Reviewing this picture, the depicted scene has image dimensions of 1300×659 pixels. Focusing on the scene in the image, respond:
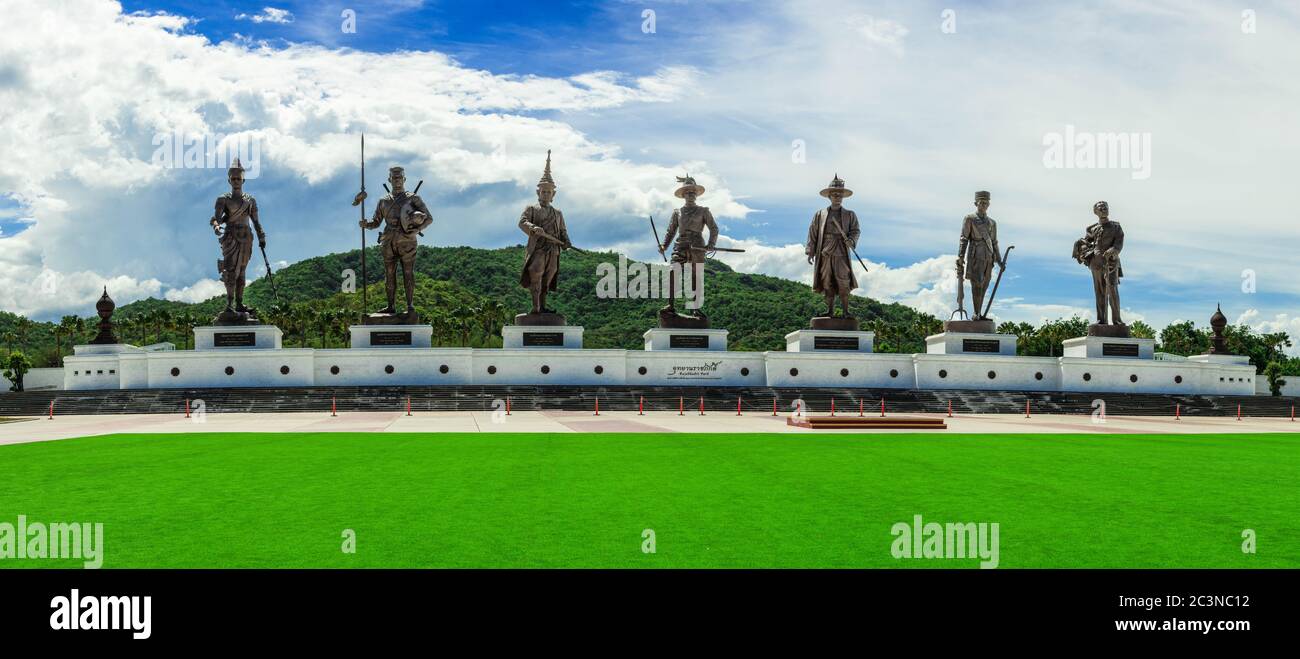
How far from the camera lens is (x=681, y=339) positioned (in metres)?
31.4

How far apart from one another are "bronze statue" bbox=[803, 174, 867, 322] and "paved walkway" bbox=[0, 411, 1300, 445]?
8.01m

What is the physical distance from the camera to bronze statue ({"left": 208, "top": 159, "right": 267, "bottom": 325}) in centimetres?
2986

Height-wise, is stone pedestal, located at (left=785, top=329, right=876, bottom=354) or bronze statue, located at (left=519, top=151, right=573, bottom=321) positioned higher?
bronze statue, located at (left=519, top=151, right=573, bottom=321)

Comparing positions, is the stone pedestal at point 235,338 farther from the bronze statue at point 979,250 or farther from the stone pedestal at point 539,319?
the bronze statue at point 979,250

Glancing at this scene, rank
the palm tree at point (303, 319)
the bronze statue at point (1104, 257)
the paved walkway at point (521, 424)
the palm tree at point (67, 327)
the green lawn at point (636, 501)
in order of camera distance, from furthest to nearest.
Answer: the palm tree at point (303, 319), the palm tree at point (67, 327), the bronze statue at point (1104, 257), the paved walkway at point (521, 424), the green lawn at point (636, 501)

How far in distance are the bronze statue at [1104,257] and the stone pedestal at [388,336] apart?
2521 cm

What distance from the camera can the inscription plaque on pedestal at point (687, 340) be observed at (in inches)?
1236

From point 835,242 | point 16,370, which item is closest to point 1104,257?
point 835,242

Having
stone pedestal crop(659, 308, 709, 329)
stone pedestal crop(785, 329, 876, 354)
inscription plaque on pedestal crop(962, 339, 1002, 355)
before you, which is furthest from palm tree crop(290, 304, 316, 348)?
inscription plaque on pedestal crop(962, 339, 1002, 355)

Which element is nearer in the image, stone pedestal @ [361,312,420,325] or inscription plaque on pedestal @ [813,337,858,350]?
stone pedestal @ [361,312,420,325]

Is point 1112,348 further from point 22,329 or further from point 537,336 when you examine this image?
point 22,329

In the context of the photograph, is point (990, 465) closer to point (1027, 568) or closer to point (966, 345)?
point (1027, 568)

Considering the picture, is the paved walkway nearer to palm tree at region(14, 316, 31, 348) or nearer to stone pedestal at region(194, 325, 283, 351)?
stone pedestal at region(194, 325, 283, 351)

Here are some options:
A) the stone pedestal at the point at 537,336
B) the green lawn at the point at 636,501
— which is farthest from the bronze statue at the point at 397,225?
the green lawn at the point at 636,501
